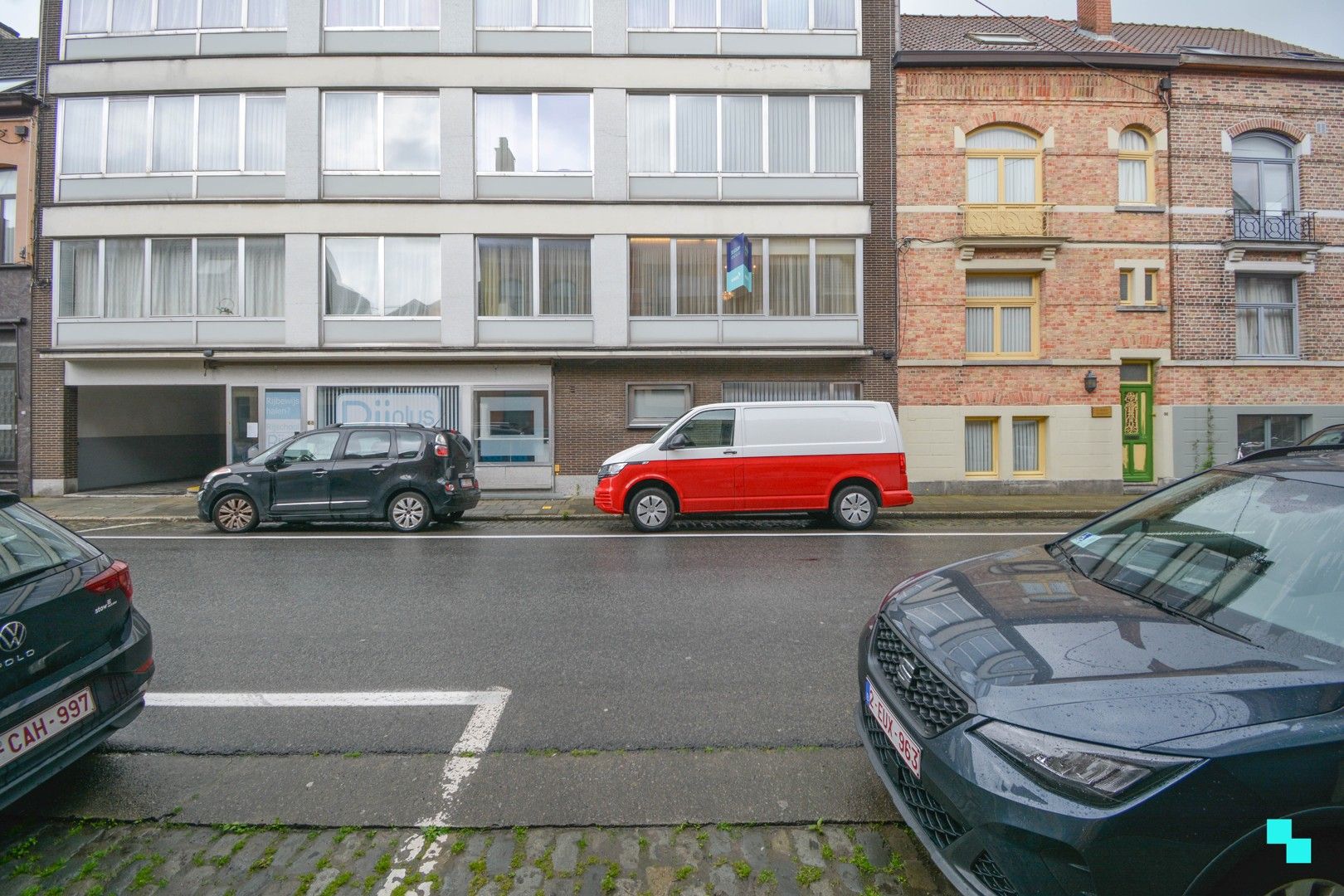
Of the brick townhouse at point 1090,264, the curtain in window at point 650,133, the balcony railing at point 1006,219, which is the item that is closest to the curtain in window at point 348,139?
the curtain in window at point 650,133

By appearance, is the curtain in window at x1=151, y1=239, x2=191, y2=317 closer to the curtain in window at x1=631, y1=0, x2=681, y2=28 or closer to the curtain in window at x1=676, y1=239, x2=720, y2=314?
the curtain in window at x1=676, y1=239, x2=720, y2=314

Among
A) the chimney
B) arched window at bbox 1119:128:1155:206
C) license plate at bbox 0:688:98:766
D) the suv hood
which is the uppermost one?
the chimney

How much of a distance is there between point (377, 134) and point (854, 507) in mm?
12749

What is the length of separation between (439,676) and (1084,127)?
17.8 m

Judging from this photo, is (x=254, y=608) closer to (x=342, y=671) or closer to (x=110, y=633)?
(x=342, y=671)

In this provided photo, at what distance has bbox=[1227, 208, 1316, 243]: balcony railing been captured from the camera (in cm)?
1641

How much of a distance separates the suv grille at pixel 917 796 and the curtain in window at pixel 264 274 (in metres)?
16.3

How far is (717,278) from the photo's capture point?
1584 cm

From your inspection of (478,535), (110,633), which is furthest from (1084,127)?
(110,633)

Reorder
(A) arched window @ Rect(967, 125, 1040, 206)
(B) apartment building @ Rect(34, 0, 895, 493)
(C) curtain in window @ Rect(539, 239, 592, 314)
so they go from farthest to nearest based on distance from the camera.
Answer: (A) arched window @ Rect(967, 125, 1040, 206) → (C) curtain in window @ Rect(539, 239, 592, 314) → (B) apartment building @ Rect(34, 0, 895, 493)

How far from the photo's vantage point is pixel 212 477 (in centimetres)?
1093

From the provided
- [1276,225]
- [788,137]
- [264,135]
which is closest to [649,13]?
[788,137]

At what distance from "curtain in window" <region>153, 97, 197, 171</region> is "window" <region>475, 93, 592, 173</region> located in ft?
20.4

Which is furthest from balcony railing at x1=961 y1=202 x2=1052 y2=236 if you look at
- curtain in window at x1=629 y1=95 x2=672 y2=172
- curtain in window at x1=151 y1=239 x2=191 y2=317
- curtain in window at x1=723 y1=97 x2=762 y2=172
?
curtain in window at x1=151 y1=239 x2=191 y2=317
